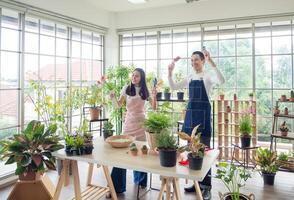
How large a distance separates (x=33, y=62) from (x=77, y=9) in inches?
52.0

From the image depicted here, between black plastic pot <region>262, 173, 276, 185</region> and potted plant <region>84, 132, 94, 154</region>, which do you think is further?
black plastic pot <region>262, 173, 276, 185</region>

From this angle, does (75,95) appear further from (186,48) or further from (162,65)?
(186,48)

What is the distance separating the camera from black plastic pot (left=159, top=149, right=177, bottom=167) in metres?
1.82

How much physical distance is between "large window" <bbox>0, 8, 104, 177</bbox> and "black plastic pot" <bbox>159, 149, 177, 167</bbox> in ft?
9.21

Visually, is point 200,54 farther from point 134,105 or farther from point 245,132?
point 245,132

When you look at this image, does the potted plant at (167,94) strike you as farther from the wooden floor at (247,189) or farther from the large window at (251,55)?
the wooden floor at (247,189)

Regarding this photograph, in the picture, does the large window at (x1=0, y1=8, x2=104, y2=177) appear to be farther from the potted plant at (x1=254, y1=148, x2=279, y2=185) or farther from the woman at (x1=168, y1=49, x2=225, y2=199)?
the potted plant at (x1=254, y1=148, x2=279, y2=185)

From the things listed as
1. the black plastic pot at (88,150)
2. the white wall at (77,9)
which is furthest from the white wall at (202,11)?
the black plastic pot at (88,150)

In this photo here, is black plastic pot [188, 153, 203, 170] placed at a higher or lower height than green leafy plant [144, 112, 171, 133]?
lower

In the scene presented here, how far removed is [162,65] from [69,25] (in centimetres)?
195

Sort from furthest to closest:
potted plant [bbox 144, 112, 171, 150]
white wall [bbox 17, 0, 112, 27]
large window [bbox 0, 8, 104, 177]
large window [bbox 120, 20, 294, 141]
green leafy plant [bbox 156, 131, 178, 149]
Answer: large window [bbox 120, 20, 294, 141]
white wall [bbox 17, 0, 112, 27]
large window [bbox 0, 8, 104, 177]
potted plant [bbox 144, 112, 171, 150]
green leafy plant [bbox 156, 131, 178, 149]

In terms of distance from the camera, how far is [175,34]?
5.21 metres

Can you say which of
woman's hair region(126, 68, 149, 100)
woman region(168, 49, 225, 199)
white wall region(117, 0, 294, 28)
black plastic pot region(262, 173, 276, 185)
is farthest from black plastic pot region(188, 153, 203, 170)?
white wall region(117, 0, 294, 28)

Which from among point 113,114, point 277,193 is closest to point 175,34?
point 113,114
